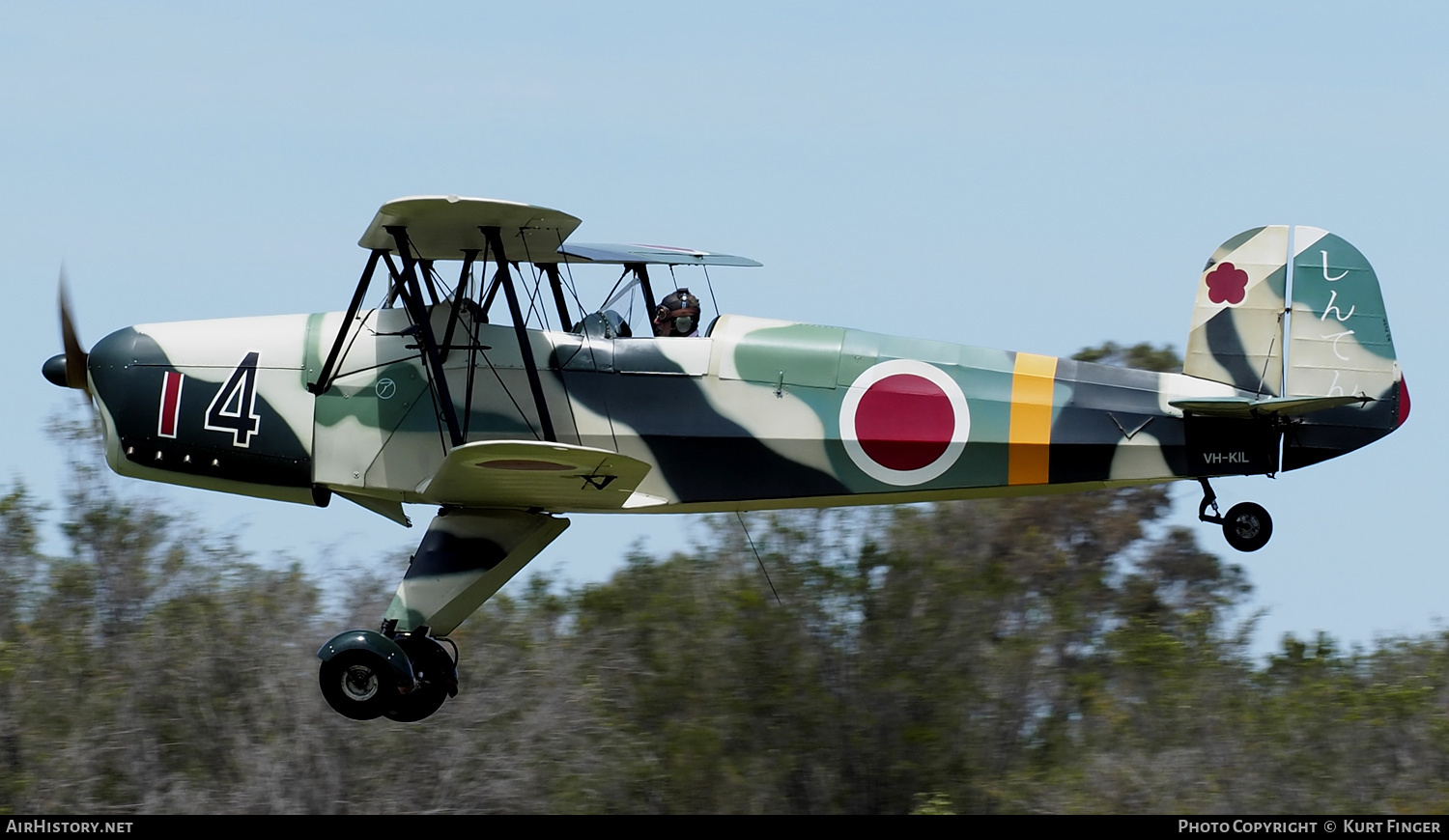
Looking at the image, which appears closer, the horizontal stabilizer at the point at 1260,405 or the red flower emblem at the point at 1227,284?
the horizontal stabilizer at the point at 1260,405

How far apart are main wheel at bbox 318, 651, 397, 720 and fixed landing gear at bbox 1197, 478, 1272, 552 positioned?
4811mm

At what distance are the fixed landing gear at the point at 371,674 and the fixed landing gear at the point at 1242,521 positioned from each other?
4567mm

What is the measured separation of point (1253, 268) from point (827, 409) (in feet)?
8.88

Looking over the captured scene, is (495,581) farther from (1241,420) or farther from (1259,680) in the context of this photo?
(1259,680)

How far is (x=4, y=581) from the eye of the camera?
1739 cm

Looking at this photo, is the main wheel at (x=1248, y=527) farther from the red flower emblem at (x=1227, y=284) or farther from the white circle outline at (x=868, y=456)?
the white circle outline at (x=868, y=456)

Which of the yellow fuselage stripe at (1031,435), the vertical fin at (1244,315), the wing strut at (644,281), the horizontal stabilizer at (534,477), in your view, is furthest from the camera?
the wing strut at (644,281)

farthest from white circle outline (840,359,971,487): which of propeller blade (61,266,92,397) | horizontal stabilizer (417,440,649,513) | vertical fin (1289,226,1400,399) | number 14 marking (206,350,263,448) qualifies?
propeller blade (61,266,92,397)

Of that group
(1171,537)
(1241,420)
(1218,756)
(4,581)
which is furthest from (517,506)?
(1171,537)

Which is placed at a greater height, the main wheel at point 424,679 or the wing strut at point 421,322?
the wing strut at point 421,322

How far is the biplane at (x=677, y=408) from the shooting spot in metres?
9.59

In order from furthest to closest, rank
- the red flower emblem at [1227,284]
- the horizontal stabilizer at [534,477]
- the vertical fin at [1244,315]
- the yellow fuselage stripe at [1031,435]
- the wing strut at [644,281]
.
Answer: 1. the wing strut at [644,281]
2. the red flower emblem at [1227,284]
3. the vertical fin at [1244,315]
4. the yellow fuselage stripe at [1031,435]
5. the horizontal stabilizer at [534,477]

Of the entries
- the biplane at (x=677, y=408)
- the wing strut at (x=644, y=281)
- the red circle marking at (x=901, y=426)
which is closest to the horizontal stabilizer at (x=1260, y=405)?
the biplane at (x=677, y=408)

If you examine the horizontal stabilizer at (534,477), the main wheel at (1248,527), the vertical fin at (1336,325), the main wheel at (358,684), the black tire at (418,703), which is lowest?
the black tire at (418,703)
